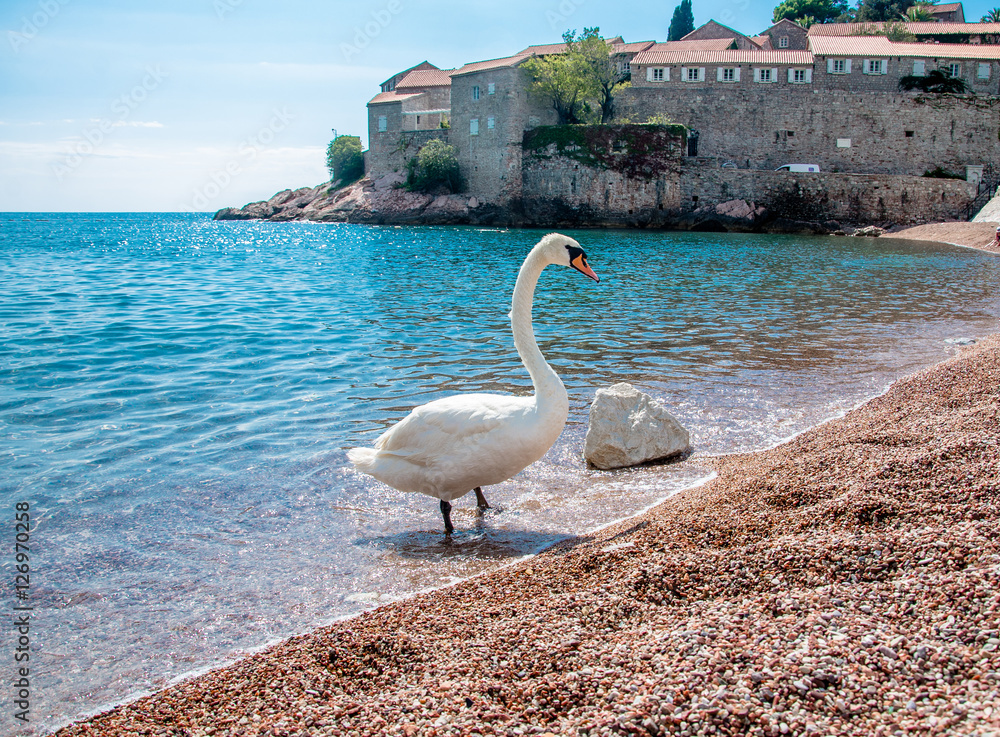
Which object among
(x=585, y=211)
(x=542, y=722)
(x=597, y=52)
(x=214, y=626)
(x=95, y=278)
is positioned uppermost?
(x=597, y=52)

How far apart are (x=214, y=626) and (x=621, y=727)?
9.06ft

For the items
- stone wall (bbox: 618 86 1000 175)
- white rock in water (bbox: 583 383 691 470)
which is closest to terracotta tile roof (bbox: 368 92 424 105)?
stone wall (bbox: 618 86 1000 175)

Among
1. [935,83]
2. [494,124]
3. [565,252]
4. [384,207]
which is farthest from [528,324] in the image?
[384,207]

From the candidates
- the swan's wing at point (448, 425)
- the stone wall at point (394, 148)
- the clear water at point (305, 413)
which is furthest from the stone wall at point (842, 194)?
the swan's wing at point (448, 425)

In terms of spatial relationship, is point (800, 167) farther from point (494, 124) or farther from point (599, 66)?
point (494, 124)

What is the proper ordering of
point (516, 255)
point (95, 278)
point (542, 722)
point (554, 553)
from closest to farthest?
point (542, 722), point (554, 553), point (95, 278), point (516, 255)

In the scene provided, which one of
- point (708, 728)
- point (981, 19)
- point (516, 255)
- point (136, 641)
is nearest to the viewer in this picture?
point (708, 728)

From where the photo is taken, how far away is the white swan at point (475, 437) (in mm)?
5258

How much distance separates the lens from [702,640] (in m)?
2.89

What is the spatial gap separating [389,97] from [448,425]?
7416 centimetres

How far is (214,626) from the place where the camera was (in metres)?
4.16

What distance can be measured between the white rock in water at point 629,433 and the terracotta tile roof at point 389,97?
68.6m

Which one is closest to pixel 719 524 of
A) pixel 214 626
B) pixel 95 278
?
pixel 214 626

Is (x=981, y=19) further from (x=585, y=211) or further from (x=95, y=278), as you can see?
(x=95, y=278)
